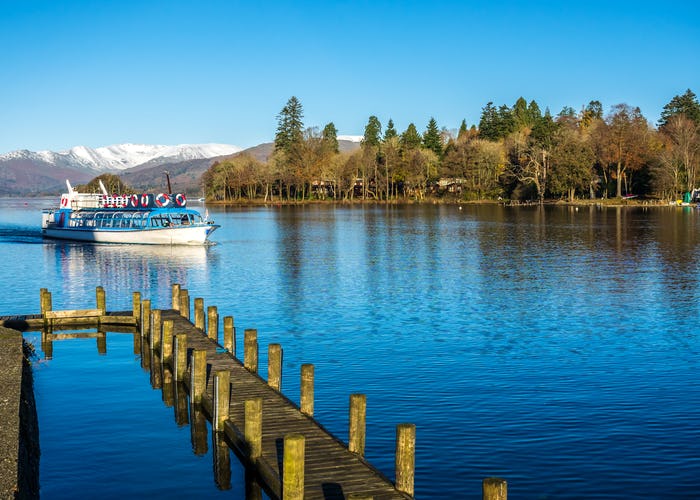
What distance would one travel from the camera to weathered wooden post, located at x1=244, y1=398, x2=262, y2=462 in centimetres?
1659

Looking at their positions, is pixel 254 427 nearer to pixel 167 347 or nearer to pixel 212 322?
pixel 212 322

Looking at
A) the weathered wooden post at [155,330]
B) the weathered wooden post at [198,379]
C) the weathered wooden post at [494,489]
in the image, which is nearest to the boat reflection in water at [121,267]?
the weathered wooden post at [155,330]

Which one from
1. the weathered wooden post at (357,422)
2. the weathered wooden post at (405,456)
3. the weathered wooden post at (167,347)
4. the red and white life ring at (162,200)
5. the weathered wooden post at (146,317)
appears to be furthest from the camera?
the red and white life ring at (162,200)

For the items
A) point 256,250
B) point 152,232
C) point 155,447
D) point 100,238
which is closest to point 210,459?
point 155,447

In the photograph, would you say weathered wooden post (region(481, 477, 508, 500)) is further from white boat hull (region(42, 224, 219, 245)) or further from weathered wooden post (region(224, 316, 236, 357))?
white boat hull (region(42, 224, 219, 245))

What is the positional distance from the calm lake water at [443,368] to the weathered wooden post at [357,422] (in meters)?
2.34

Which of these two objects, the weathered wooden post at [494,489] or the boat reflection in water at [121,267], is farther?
the boat reflection in water at [121,267]

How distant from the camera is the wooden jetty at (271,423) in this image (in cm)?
1420

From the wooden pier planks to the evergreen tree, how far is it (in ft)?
611

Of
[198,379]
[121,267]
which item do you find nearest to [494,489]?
[198,379]

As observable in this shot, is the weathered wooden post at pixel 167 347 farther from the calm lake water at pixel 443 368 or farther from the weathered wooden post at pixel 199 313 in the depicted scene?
the weathered wooden post at pixel 199 313

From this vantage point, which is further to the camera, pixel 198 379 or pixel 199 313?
pixel 199 313

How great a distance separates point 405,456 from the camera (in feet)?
46.7

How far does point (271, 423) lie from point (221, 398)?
1457mm
